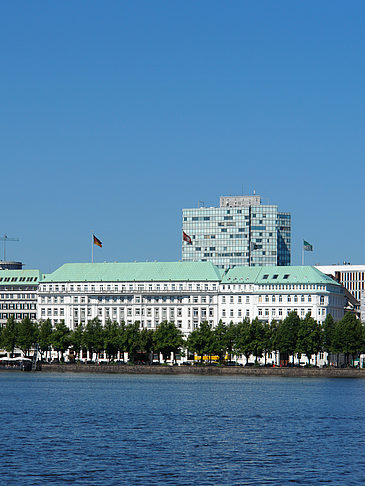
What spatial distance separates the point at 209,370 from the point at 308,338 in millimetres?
18412

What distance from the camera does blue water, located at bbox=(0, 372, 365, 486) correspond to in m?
56.0

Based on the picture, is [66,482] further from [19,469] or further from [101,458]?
[101,458]

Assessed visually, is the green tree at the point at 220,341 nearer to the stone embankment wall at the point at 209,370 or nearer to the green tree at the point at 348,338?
the stone embankment wall at the point at 209,370

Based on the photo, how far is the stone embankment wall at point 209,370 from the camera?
582 ft

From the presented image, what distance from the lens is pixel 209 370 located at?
185250mm

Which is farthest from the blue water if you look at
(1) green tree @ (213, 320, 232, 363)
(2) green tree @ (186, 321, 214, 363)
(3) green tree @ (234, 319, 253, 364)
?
(2) green tree @ (186, 321, 214, 363)

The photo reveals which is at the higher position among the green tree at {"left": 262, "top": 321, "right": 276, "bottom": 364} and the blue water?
the green tree at {"left": 262, "top": 321, "right": 276, "bottom": 364}

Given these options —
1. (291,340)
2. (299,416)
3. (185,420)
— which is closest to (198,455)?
(185,420)

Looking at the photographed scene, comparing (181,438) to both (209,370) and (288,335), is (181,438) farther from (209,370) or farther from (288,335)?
(288,335)

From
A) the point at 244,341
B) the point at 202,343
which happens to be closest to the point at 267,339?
the point at 244,341

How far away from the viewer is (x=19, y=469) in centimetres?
5662

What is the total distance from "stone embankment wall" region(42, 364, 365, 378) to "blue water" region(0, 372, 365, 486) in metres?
53.3

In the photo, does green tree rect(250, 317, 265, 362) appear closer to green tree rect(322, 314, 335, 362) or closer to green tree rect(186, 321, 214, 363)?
green tree rect(186, 321, 214, 363)

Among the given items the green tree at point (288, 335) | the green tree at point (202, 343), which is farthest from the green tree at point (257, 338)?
the green tree at point (202, 343)
